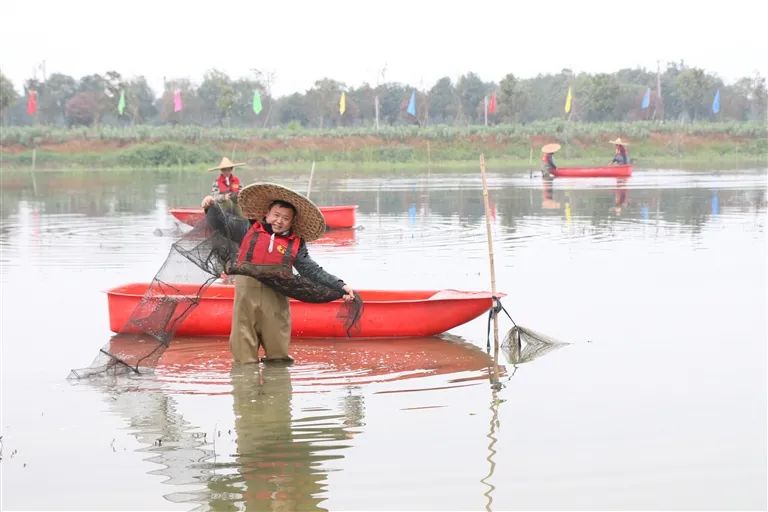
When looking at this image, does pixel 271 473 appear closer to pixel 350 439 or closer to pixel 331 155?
pixel 350 439

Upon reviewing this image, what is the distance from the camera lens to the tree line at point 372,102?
7725 cm

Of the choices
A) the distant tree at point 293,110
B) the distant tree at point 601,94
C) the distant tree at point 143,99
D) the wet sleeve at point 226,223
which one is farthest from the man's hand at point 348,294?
the distant tree at point 293,110

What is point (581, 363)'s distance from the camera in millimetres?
8875

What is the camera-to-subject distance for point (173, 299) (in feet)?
29.3

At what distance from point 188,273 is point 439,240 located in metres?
9.45

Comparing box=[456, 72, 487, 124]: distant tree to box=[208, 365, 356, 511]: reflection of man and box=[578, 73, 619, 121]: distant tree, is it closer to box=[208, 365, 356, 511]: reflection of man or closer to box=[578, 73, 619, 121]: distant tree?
box=[578, 73, 619, 121]: distant tree

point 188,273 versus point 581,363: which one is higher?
point 188,273

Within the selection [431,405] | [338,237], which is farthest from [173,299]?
[338,237]

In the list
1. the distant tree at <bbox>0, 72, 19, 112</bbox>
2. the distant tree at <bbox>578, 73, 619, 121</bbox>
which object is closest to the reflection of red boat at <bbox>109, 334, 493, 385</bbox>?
the distant tree at <bbox>0, 72, 19, 112</bbox>

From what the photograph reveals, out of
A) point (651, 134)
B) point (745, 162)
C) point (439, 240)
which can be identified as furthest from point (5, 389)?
point (651, 134)

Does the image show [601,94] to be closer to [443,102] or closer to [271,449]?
[443,102]

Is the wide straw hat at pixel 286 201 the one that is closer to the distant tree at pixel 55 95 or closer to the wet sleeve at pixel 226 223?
the wet sleeve at pixel 226 223

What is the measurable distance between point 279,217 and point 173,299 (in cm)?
140

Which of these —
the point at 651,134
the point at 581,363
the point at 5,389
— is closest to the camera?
the point at 5,389
